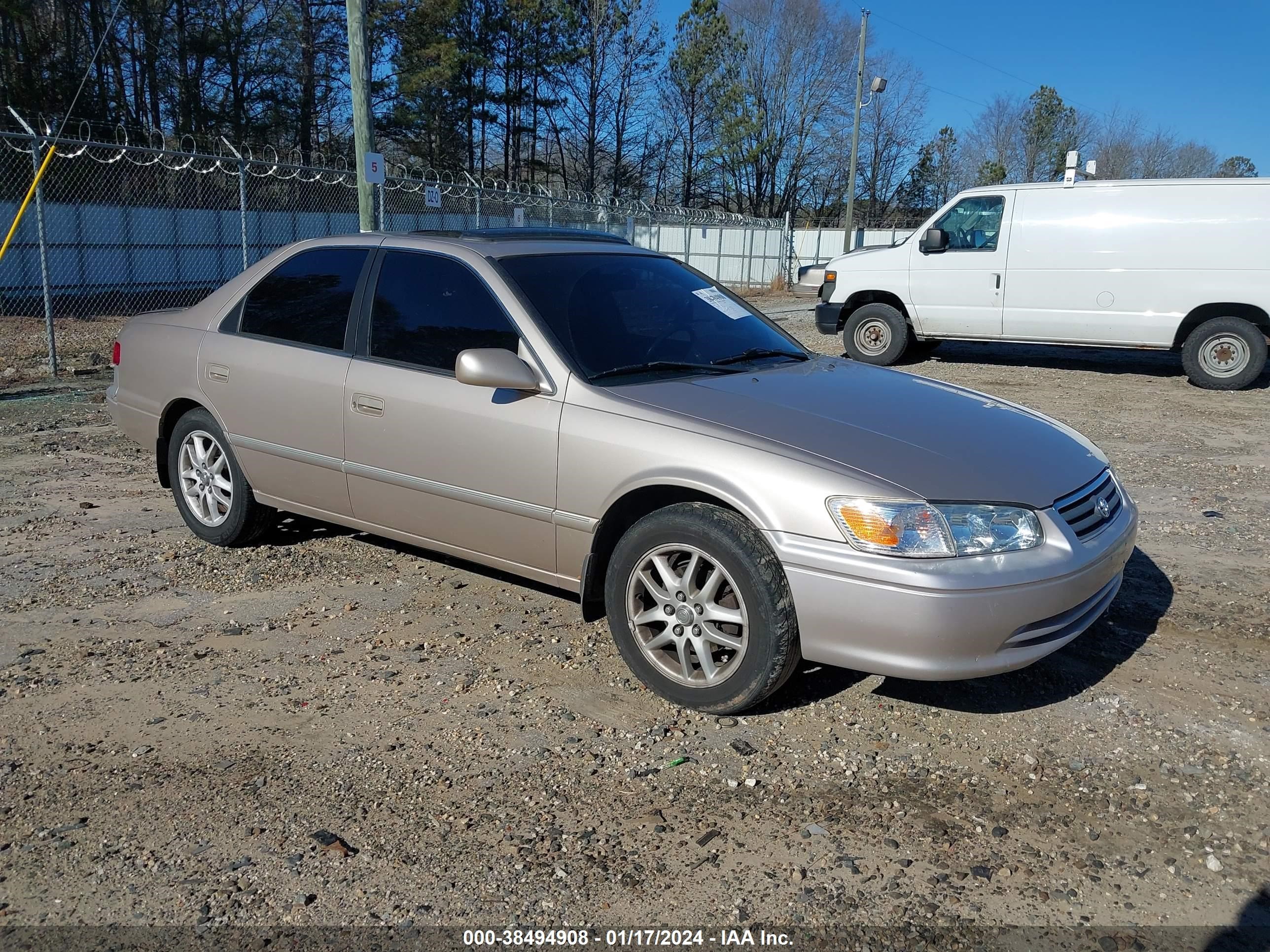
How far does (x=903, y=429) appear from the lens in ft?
12.0

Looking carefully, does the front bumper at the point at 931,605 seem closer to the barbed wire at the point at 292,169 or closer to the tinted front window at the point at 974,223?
the barbed wire at the point at 292,169

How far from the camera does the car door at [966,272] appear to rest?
1173cm

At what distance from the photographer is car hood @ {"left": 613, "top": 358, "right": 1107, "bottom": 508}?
3.32 metres

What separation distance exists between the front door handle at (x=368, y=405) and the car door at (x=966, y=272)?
30.5ft

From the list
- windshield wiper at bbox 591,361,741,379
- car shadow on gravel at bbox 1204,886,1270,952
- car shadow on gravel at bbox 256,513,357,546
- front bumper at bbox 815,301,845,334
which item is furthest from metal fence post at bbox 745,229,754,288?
car shadow on gravel at bbox 1204,886,1270,952

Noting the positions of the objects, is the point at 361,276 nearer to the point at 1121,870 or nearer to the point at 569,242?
the point at 569,242

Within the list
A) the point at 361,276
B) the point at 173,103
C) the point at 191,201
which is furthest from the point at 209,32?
the point at 361,276

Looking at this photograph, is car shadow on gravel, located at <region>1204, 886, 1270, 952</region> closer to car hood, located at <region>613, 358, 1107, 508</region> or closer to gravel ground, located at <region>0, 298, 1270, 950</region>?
gravel ground, located at <region>0, 298, 1270, 950</region>

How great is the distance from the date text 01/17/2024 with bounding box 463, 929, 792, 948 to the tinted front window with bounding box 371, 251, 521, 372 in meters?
2.26

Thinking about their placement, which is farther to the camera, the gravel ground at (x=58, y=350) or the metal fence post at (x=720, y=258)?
the metal fence post at (x=720, y=258)

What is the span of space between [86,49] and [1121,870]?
31.1 meters

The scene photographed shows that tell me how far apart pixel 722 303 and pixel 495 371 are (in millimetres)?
1435

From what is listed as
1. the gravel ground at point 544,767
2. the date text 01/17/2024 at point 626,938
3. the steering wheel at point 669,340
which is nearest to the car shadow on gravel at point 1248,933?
the gravel ground at point 544,767

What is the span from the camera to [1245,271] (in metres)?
10.5
